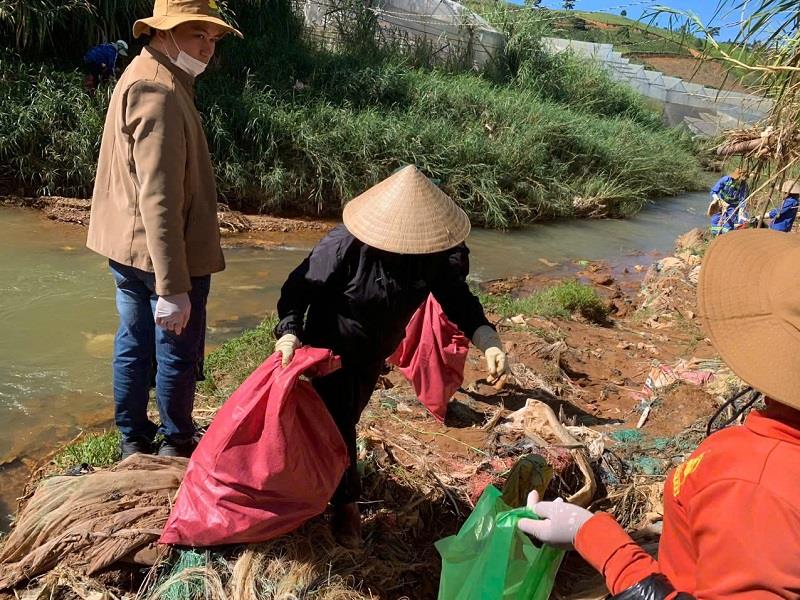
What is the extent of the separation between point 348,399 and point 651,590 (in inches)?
49.0

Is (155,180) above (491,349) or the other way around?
above

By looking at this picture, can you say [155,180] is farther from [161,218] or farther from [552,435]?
→ [552,435]

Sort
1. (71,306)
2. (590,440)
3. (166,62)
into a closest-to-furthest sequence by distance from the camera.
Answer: (166,62), (590,440), (71,306)

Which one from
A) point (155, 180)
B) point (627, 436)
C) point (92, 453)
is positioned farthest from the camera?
point (627, 436)

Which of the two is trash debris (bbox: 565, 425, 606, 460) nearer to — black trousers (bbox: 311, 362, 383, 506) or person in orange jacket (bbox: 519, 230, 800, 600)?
black trousers (bbox: 311, 362, 383, 506)

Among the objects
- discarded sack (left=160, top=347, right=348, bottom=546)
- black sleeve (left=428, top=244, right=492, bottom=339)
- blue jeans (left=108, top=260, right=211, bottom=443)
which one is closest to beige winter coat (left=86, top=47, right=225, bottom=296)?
blue jeans (left=108, top=260, right=211, bottom=443)

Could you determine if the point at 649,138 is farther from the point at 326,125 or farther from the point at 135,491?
the point at 135,491

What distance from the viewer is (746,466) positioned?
3.39ft

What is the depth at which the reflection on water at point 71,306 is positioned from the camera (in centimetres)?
376

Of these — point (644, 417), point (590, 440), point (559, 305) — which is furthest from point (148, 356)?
point (559, 305)

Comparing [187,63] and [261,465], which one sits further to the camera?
[187,63]

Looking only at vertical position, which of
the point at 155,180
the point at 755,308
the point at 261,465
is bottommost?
the point at 261,465

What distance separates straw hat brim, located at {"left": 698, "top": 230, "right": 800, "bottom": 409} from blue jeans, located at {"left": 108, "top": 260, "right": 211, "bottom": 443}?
1.79 m

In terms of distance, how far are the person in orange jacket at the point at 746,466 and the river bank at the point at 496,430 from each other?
1222 mm
